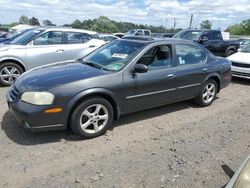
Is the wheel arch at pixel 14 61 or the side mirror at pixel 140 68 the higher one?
the side mirror at pixel 140 68

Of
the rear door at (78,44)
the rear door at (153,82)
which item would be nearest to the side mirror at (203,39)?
the rear door at (78,44)

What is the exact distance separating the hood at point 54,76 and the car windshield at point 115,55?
0.78 ft

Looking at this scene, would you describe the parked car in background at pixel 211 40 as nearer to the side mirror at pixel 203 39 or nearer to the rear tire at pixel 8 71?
the side mirror at pixel 203 39

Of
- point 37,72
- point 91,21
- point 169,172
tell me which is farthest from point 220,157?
point 91,21

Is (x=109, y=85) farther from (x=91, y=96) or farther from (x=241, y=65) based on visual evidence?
(x=241, y=65)

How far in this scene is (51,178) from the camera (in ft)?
10.4

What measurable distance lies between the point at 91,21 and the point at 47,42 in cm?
5684

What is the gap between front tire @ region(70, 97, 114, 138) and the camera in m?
3.99

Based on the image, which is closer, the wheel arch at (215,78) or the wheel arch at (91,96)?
the wheel arch at (91,96)

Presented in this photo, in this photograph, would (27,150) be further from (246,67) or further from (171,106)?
(246,67)

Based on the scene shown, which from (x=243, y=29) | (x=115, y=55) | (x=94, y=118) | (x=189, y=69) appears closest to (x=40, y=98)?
(x=94, y=118)

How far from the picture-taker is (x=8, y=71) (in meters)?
7.30

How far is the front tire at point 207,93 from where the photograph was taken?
592 cm

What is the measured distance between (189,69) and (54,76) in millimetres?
2722
